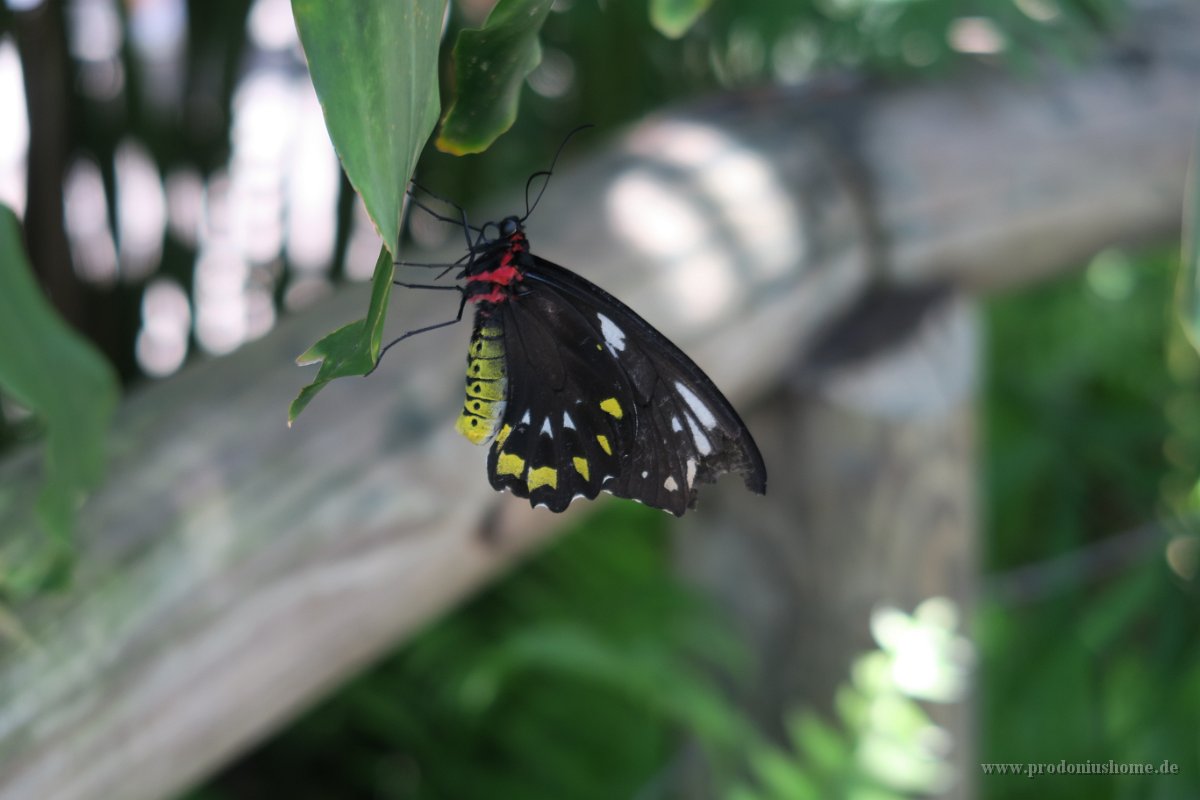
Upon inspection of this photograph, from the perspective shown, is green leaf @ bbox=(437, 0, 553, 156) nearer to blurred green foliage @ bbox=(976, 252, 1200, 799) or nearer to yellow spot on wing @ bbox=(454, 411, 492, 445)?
yellow spot on wing @ bbox=(454, 411, 492, 445)

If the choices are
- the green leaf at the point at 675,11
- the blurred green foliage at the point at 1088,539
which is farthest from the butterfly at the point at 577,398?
the blurred green foliage at the point at 1088,539

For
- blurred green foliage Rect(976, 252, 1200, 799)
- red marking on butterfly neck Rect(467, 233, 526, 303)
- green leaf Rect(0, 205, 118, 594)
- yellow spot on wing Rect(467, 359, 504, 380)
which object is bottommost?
green leaf Rect(0, 205, 118, 594)

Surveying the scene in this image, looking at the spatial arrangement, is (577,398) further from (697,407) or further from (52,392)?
(52,392)

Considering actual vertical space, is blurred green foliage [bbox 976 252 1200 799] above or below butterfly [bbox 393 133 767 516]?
above

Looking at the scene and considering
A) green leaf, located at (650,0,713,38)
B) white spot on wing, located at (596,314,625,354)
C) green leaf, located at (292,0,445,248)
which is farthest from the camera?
white spot on wing, located at (596,314,625,354)

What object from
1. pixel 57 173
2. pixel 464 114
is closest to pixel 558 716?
pixel 57 173

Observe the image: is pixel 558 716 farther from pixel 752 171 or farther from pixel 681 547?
pixel 752 171

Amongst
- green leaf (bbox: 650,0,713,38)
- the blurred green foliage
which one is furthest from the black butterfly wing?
the blurred green foliage
